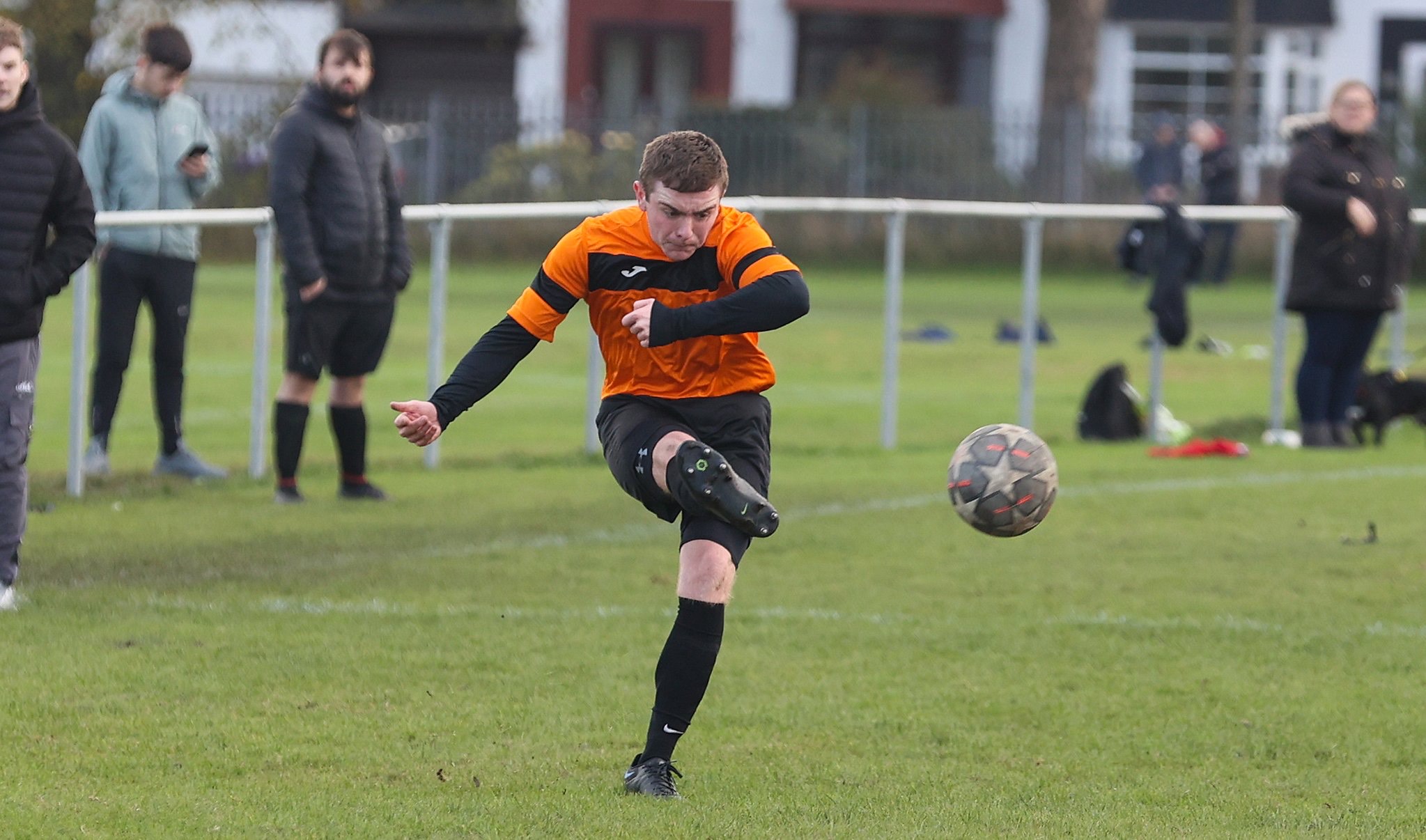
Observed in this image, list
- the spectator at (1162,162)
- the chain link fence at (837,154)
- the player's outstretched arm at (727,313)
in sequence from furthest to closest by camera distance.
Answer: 1. the chain link fence at (837,154)
2. the spectator at (1162,162)
3. the player's outstretched arm at (727,313)

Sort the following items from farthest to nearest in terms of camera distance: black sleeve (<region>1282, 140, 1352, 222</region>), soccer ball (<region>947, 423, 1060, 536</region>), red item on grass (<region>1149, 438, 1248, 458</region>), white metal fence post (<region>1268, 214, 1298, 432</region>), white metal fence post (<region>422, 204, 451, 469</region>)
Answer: white metal fence post (<region>1268, 214, 1298, 432</region>) → red item on grass (<region>1149, 438, 1248, 458</region>) → black sleeve (<region>1282, 140, 1352, 222</region>) → white metal fence post (<region>422, 204, 451, 469</region>) → soccer ball (<region>947, 423, 1060, 536</region>)

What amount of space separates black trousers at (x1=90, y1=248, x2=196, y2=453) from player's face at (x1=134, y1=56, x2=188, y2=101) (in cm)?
81

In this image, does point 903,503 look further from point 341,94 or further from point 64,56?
point 64,56

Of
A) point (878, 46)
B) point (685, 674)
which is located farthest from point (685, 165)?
point (878, 46)

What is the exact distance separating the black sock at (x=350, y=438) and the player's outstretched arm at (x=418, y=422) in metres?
4.60

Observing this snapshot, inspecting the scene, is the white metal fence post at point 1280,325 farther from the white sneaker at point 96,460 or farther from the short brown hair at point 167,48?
the white sneaker at point 96,460

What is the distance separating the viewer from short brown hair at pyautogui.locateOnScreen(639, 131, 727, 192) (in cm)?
507

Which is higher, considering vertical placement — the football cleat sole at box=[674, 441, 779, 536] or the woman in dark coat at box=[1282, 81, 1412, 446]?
the woman in dark coat at box=[1282, 81, 1412, 446]

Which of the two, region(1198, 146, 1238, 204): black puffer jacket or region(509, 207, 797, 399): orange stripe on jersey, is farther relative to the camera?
region(1198, 146, 1238, 204): black puffer jacket

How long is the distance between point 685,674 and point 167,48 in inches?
238

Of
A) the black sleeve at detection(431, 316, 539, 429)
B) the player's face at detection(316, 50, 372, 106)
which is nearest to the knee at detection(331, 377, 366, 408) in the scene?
the player's face at detection(316, 50, 372, 106)

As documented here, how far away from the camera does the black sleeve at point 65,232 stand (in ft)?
22.6

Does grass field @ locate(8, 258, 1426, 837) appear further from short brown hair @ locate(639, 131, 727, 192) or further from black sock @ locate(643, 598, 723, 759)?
short brown hair @ locate(639, 131, 727, 192)

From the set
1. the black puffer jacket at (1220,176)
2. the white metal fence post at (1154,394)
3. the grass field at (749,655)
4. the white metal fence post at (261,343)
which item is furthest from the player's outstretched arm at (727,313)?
the black puffer jacket at (1220,176)
